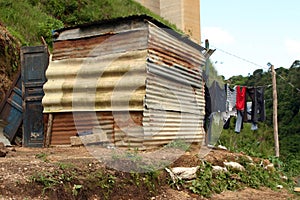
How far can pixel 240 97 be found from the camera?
1155 centimetres

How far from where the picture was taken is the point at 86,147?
6.72 meters

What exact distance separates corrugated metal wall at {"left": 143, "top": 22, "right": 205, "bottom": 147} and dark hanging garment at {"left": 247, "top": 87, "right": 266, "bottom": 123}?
3191 mm

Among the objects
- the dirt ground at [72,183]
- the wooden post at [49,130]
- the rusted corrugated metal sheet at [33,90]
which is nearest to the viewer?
the dirt ground at [72,183]

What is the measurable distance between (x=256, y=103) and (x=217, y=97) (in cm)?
183

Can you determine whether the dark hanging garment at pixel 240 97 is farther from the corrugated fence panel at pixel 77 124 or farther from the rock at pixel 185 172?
the rock at pixel 185 172

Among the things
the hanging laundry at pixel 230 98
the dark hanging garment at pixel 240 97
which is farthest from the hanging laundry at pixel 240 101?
the hanging laundry at pixel 230 98

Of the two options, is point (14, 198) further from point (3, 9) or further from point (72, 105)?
point (3, 9)

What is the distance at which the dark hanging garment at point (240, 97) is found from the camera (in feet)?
37.8

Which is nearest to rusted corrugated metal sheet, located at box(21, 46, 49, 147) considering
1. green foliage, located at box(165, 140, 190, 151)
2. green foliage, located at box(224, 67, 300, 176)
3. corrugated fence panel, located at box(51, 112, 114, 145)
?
corrugated fence panel, located at box(51, 112, 114, 145)

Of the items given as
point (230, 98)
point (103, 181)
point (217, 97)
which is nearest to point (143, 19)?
point (103, 181)

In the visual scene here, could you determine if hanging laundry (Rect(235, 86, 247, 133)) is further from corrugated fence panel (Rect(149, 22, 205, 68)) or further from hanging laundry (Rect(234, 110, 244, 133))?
corrugated fence panel (Rect(149, 22, 205, 68))

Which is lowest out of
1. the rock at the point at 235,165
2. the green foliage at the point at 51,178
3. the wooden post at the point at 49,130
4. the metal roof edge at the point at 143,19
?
the rock at the point at 235,165

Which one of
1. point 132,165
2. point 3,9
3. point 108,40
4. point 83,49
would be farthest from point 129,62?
point 3,9

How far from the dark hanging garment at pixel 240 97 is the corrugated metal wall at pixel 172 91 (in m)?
2.82
